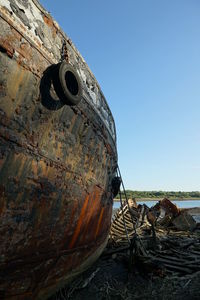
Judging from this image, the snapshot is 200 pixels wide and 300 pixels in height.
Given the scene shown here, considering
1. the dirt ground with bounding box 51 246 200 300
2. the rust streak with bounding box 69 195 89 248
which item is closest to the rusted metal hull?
the rust streak with bounding box 69 195 89 248

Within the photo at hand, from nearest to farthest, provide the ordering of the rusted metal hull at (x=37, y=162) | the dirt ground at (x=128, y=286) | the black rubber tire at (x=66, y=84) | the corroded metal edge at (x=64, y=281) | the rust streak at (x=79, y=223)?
the rusted metal hull at (x=37, y=162) < the black rubber tire at (x=66, y=84) < the corroded metal edge at (x=64, y=281) < the rust streak at (x=79, y=223) < the dirt ground at (x=128, y=286)

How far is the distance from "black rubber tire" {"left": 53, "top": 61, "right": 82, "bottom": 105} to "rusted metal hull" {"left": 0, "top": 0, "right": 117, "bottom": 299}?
9cm

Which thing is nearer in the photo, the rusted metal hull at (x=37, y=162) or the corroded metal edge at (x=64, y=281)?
the rusted metal hull at (x=37, y=162)

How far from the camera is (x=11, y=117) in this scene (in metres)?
2.00

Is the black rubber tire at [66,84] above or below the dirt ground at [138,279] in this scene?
above

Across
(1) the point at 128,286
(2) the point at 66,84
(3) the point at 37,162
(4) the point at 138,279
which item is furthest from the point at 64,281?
(2) the point at 66,84

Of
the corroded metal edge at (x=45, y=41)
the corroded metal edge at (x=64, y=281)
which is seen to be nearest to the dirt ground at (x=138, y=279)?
the corroded metal edge at (x=64, y=281)

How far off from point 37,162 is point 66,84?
102 centimetres

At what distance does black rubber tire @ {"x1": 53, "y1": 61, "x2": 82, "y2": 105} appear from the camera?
96.4 inches

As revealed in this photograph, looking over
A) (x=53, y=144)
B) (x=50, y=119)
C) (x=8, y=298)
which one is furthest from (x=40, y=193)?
(x=8, y=298)

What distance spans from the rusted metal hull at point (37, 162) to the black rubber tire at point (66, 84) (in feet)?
0.30

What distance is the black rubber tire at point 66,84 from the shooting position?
8.04 ft

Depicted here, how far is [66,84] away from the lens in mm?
2658

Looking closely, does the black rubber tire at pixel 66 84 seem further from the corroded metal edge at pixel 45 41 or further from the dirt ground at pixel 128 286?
the dirt ground at pixel 128 286
